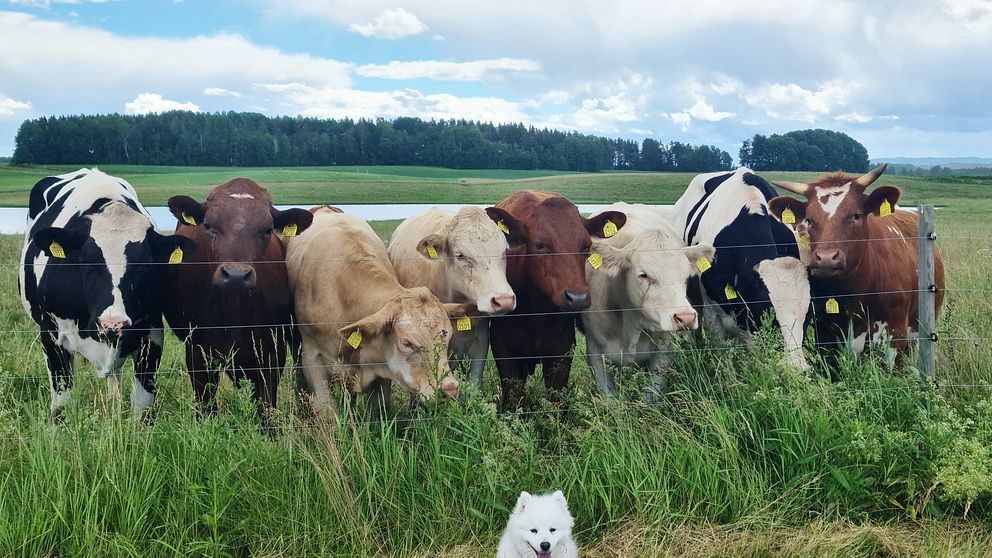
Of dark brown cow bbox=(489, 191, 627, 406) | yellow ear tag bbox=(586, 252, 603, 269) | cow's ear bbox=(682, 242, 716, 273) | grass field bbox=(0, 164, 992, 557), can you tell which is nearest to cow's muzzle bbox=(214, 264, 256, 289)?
grass field bbox=(0, 164, 992, 557)

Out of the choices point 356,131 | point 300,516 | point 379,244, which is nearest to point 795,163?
point 356,131

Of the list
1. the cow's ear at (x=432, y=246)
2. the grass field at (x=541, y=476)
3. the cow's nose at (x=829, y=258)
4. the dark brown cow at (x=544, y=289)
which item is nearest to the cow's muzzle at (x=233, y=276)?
the grass field at (x=541, y=476)

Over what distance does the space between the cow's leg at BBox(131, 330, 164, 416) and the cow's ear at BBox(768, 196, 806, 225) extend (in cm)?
518

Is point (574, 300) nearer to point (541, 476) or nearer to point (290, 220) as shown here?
point (541, 476)

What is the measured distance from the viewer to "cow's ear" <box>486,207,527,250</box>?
5.95 metres

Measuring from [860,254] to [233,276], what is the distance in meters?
4.91

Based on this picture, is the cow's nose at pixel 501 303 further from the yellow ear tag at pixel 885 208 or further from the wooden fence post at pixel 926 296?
the yellow ear tag at pixel 885 208

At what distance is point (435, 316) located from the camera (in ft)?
17.2

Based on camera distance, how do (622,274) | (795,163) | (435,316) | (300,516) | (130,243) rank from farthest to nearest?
(795,163) < (622,274) < (130,243) < (435,316) < (300,516)

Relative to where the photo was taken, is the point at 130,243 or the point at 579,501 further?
the point at 130,243

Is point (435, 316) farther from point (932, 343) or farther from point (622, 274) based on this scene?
point (932, 343)

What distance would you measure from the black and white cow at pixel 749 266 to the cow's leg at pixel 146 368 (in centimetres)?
454

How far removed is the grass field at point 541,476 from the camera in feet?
14.0

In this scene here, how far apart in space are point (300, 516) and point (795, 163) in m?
26.0
